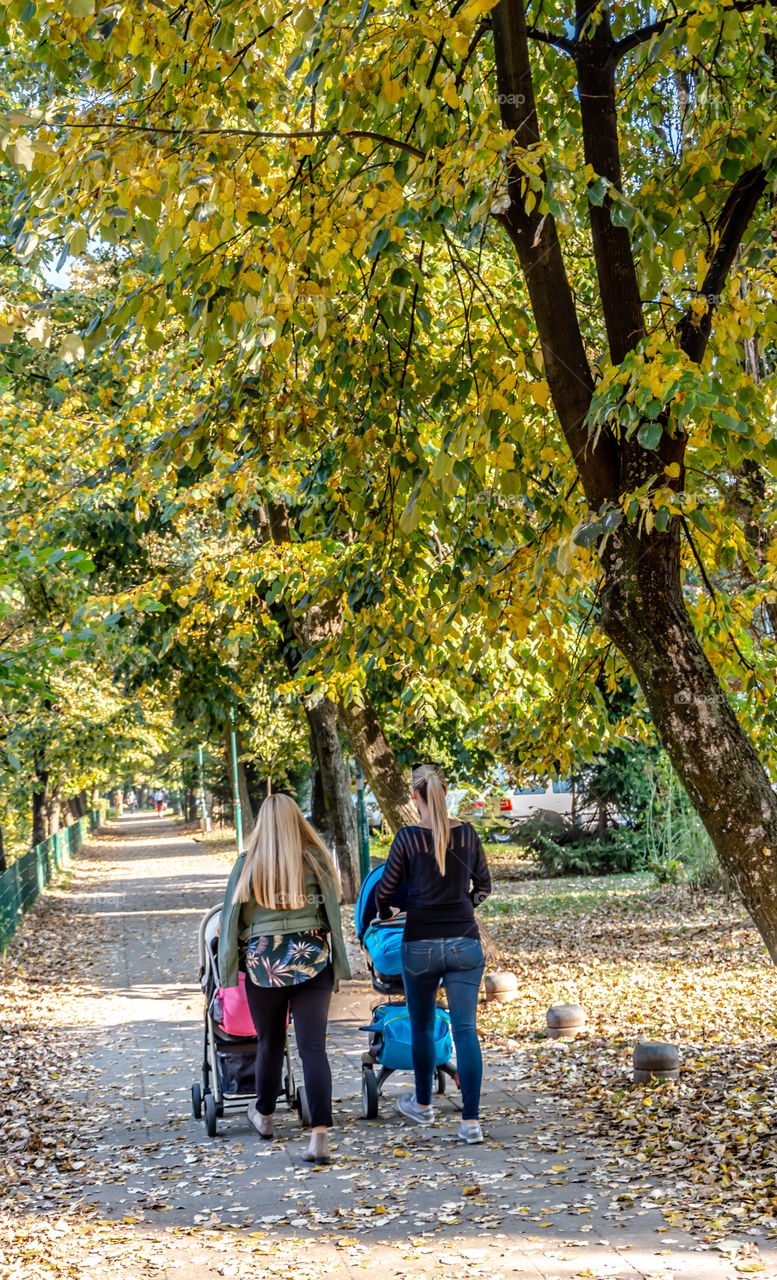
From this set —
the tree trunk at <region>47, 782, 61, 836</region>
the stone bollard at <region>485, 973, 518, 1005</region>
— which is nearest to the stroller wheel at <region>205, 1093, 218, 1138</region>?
the stone bollard at <region>485, 973, 518, 1005</region>

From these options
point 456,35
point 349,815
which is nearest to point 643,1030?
point 456,35

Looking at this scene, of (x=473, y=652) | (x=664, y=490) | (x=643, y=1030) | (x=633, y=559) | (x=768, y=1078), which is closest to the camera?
(x=664, y=490)

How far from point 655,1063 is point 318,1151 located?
2.15 metres

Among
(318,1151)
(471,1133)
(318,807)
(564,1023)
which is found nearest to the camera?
(318,1151)

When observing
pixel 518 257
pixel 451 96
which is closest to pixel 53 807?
pixel 518 257

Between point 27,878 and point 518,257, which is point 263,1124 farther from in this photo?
point 27,878

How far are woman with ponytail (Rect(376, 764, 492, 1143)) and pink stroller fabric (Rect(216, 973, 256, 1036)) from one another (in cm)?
92

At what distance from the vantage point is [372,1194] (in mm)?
5582

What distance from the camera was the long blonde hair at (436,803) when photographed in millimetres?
6562

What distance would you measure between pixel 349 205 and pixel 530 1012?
22.9 ft

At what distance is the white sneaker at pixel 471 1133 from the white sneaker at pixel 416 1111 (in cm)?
39

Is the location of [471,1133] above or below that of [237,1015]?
below

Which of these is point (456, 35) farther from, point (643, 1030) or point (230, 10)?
point (643, 1030)

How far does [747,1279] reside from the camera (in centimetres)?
426
